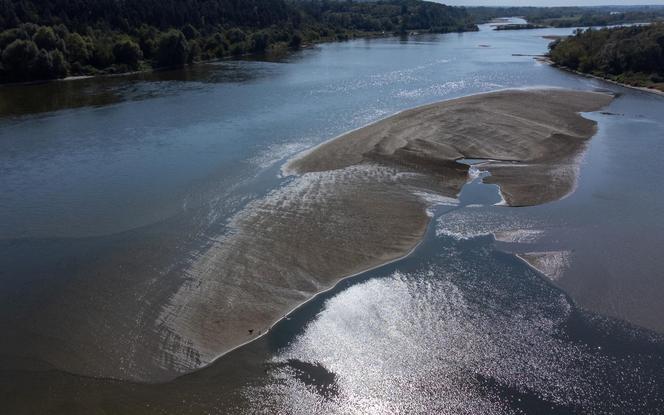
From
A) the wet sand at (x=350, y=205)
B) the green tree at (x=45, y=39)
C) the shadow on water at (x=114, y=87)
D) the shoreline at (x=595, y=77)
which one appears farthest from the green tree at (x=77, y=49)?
the shoreline at (x=595, y=77)

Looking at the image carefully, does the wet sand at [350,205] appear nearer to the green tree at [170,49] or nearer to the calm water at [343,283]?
the calm water at [343,283]

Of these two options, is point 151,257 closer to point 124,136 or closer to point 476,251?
point 476,251

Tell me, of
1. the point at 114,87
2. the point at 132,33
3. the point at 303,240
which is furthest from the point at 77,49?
the point at 303,240

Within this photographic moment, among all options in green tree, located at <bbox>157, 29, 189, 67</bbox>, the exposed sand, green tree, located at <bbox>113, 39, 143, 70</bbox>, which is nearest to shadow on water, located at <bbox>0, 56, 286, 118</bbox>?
green tree, located at <bbox>157, 29, 189, 67</bbox>

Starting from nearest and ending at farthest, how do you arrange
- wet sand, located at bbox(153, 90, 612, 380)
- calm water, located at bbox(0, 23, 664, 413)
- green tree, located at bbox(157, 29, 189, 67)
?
1. calm water, located at bbox(0, 23, 664, 413)
2. wet sand, located at bbox(153, 90, 612, 380)
3. green tree, located at bbox(157, 29, 189, 67)

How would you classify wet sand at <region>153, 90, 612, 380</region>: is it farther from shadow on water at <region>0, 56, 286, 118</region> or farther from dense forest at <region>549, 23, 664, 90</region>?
shadow on water at <region>0, 56, 286, 118</region>

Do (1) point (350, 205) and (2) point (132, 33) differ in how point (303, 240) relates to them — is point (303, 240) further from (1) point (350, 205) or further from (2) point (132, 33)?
(2) point (132, 33)
